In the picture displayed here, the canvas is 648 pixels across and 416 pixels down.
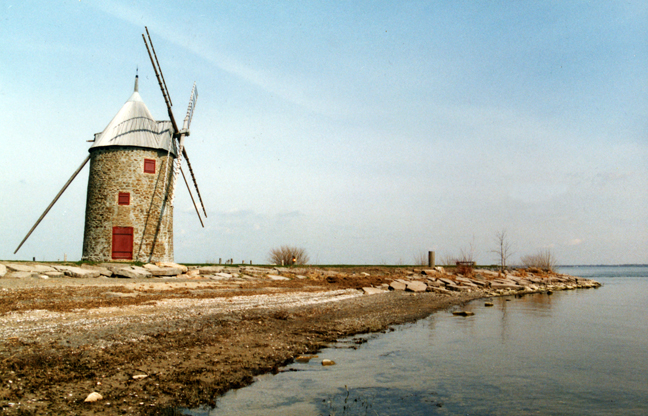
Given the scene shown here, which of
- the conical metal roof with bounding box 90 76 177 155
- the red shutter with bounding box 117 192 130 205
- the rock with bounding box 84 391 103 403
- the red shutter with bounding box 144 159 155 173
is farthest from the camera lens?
the red shutter with bounding box 144 159 155 173

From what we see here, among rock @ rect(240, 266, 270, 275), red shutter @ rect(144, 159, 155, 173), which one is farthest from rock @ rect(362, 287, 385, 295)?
red shutter @ rect(144, 159, 155, 173)

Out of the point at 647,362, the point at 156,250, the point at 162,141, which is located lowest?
the point at 647,362

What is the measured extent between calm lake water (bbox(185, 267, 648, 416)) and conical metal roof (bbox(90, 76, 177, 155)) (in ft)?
66.9

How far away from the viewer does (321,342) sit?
8164 mm

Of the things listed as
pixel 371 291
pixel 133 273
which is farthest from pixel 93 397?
pixel 371 291

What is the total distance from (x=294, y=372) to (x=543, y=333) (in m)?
7.27

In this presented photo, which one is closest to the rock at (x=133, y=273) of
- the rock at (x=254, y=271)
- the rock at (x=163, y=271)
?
the rock at (x=163, y=271)

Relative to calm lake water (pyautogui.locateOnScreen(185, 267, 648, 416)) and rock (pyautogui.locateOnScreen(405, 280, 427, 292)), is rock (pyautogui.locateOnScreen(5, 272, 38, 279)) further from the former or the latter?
rock (pyautogui.locateOnScreen(405, 280, 427, 292))

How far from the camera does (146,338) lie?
6.98 metres

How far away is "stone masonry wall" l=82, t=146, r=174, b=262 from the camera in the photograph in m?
24.2

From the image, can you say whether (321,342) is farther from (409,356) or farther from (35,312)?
(35,312)

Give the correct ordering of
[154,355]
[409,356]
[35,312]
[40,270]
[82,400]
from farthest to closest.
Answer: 1. [40,270]
2. [35,312]
3. [409,356]
4. [154,355]
5. [82,400]

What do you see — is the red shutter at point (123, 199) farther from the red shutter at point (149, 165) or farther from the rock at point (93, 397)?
the rock at point (93, 397)

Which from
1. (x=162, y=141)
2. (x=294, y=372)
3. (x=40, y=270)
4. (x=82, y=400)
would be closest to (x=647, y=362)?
(x=294, y=372)
